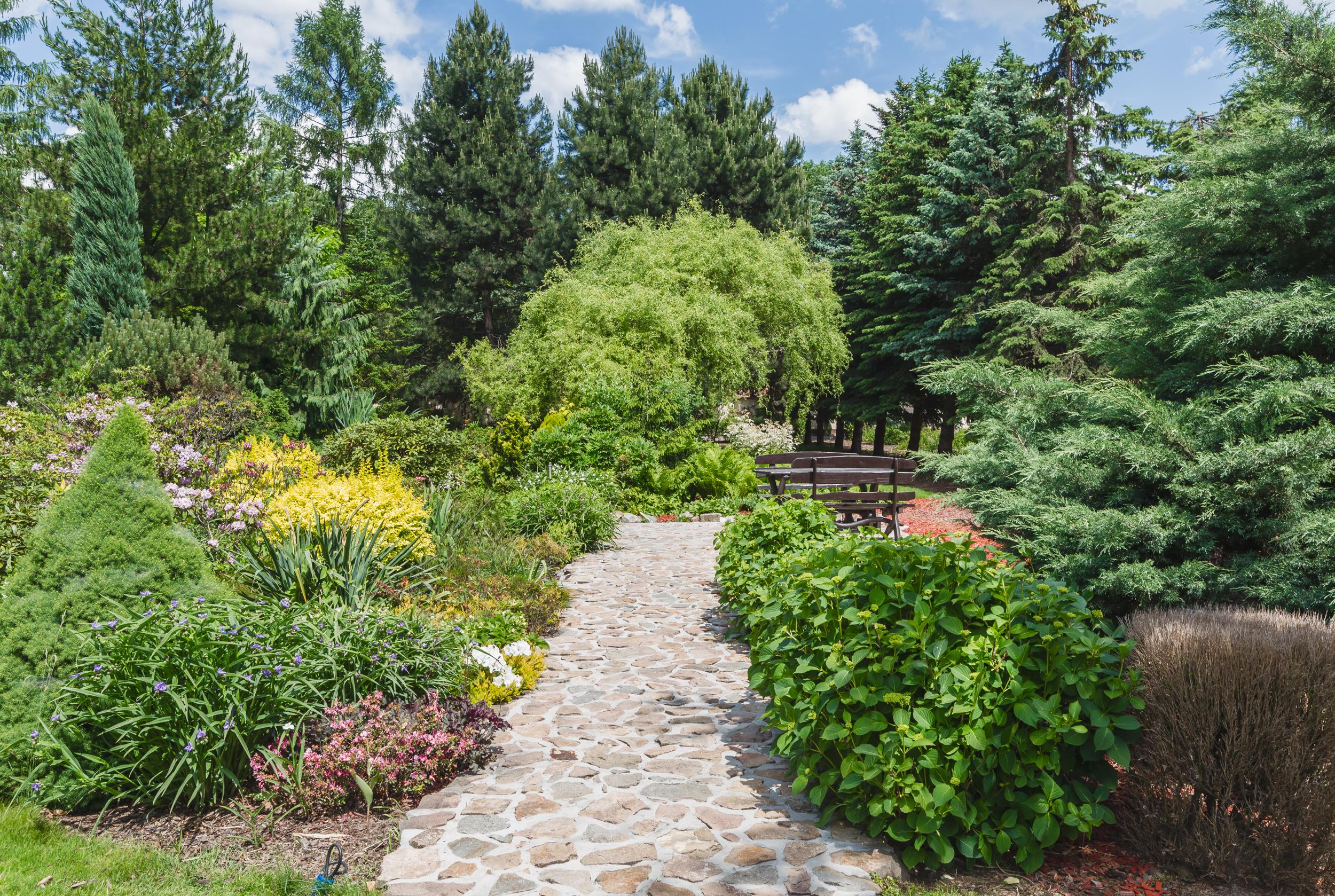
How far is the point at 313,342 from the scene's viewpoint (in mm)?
17625

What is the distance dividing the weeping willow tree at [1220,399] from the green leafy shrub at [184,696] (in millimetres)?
3894

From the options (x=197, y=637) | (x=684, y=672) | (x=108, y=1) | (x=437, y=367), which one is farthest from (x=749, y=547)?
(x=437, y=367)

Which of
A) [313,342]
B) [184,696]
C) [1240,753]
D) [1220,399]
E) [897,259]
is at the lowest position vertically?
[184,696]

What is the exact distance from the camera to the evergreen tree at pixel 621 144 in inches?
899

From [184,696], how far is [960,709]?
11.2 feet

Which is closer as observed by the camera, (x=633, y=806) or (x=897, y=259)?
(x=633, y=806)

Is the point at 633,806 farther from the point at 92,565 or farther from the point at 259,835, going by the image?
the point at 92,565

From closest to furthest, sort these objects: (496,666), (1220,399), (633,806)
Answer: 1. (633,806)
2. (1220,399)
3. (496,666)

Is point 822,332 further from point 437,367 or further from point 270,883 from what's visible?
point 270,883

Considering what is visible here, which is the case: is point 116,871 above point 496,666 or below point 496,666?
below

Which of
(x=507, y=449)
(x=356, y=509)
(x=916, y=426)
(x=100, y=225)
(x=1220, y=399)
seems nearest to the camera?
(x=1220, y=399)

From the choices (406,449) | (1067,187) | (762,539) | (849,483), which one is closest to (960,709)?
(762,539)

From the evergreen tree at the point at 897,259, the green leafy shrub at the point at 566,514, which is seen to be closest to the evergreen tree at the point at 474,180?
the evergreen tree at the point at 897,259

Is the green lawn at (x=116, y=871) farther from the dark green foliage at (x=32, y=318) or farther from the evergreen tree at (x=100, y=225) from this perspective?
the evergreen tree at (x=100, y=225)
